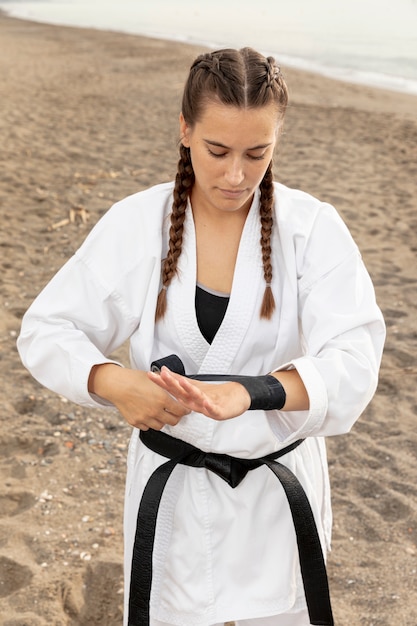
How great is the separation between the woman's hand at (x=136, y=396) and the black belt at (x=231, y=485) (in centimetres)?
18

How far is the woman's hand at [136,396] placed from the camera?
1.62 m

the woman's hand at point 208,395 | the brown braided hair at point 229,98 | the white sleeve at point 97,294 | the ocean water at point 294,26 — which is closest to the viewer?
the woman's hand at point 208,395

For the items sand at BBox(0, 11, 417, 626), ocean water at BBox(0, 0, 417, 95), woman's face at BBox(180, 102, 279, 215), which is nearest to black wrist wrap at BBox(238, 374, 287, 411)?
woman's face at BBox(180, 102, 279, 215)

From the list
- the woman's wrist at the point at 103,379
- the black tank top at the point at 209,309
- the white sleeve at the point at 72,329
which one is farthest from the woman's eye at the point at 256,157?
the woman's wrist at the point at 103,379

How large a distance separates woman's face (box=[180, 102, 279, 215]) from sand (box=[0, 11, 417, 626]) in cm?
183

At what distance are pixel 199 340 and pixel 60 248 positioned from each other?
4.66 metres

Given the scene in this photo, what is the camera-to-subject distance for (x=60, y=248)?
6258mm

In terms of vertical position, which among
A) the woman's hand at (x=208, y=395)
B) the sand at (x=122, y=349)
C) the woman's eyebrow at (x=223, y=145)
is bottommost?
the sand at (x=122, y=349)

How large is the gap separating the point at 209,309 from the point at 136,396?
0.31 meters

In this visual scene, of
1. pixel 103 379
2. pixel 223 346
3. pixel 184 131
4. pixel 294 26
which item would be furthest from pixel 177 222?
pixel 294 26

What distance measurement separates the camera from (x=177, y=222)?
5.94ft

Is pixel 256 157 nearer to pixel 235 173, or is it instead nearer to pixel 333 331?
pixel 235 173

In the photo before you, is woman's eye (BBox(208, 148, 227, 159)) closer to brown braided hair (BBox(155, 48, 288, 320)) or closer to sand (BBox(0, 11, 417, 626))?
brown braided hair (BBox(155, 48, 288, 320))

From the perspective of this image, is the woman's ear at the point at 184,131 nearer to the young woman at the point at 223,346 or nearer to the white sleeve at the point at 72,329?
the young woman at the point at 223,346
